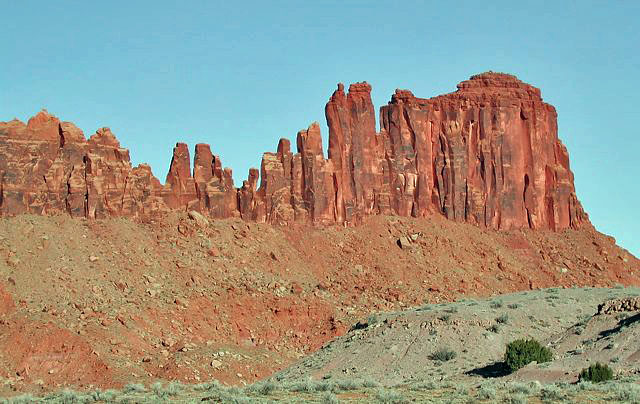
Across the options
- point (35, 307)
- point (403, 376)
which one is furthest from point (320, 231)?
point (403, 376)

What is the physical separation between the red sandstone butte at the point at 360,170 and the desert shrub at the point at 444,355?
110 feet

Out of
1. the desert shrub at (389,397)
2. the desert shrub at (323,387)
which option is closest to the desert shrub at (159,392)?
the desert shrub at (323,387)

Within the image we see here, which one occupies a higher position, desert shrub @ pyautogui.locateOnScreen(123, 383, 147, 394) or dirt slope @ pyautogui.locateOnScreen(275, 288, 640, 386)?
dirt slope @ pyautogui.locateOnScreen(275, 288, 640, 386)

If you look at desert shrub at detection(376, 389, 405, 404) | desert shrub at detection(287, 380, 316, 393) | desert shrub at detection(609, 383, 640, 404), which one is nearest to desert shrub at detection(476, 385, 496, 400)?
desert shrub at detection(376, 389, 405, 404)

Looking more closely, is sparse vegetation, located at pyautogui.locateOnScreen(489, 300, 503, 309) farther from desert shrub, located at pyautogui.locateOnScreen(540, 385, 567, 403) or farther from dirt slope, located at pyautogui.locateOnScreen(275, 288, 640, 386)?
desert shrub, located at pyautogui.locateOnScreen(540, 385, 567, 403)

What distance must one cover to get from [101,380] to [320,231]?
28395 millimetres

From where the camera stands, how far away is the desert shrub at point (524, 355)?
42.6 meters

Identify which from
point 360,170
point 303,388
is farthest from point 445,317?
point 360,170

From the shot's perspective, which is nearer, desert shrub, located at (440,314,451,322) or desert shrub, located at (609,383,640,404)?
desert shrub, located at (609,383,640,404)

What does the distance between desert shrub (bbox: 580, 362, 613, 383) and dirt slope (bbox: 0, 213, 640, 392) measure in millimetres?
27094

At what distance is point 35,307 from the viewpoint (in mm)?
→ 63531

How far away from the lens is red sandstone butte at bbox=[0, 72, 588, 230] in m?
76.0

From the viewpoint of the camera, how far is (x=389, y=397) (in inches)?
1312

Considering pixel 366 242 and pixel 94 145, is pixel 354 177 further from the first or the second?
pixel 94 145
